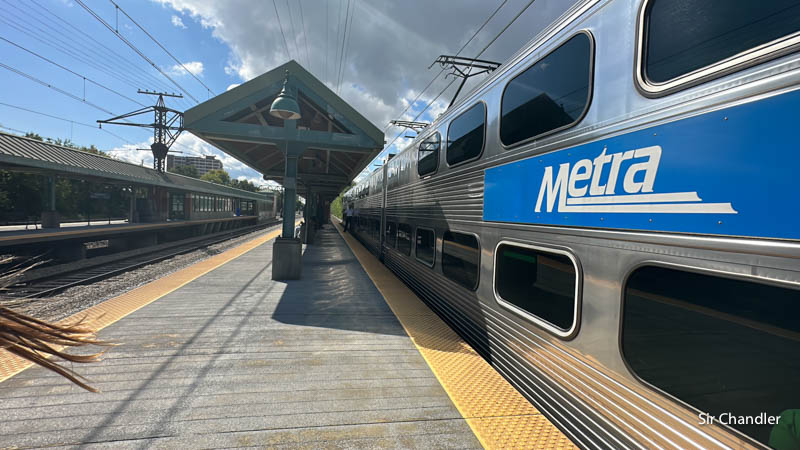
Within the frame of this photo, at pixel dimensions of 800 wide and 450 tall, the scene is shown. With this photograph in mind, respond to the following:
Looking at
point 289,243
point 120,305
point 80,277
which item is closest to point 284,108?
point 289,243

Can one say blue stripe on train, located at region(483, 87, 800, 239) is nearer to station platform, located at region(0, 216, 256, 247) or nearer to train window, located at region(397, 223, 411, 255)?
train window, located at region(397, 223, 411, 255)

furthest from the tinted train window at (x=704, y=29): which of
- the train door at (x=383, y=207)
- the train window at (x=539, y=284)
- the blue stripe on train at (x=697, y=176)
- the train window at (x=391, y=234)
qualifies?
the train door at (x=383, y=207)

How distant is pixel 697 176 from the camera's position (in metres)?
1.66

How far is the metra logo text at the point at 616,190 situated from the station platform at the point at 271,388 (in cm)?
179

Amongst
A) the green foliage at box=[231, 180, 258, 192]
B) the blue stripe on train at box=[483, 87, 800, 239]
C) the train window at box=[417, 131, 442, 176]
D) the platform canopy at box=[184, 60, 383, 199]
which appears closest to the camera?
the blue stripe on train at box=[483, 87, 800, 239]

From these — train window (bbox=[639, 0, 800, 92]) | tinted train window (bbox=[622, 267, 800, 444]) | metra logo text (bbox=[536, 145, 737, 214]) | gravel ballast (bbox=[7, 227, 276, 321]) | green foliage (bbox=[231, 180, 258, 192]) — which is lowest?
gravel ballast (bbox=[7, 227, 276, 321])

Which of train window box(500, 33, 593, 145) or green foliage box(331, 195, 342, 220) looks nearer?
train window box(500, 33, 593, 145)

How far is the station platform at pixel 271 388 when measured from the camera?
252 centimetres

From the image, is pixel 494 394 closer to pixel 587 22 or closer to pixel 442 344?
pixel 442 344

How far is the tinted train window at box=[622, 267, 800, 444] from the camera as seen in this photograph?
193 centimetres

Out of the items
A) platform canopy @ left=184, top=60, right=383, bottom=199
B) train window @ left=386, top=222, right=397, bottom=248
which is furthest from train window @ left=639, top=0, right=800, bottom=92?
train window @ left=386, top=222, right=397, bottom=248

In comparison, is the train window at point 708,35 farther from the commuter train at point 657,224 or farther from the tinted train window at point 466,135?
the tinted train window at point 466,135

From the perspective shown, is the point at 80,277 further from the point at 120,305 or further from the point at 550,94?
the point at 550,94

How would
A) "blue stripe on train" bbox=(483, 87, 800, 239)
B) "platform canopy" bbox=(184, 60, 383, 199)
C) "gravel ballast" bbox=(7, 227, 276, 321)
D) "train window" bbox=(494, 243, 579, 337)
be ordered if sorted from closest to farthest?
"blue stripe on train" bbox=(483, 87, 800, 239) → "train window" bbox=(494, 243, 579, 337) → "gravel ballast" bbox=(7, 227, 276, 321) → "platform canopy" bbox=(184, 60, 383, 199)
